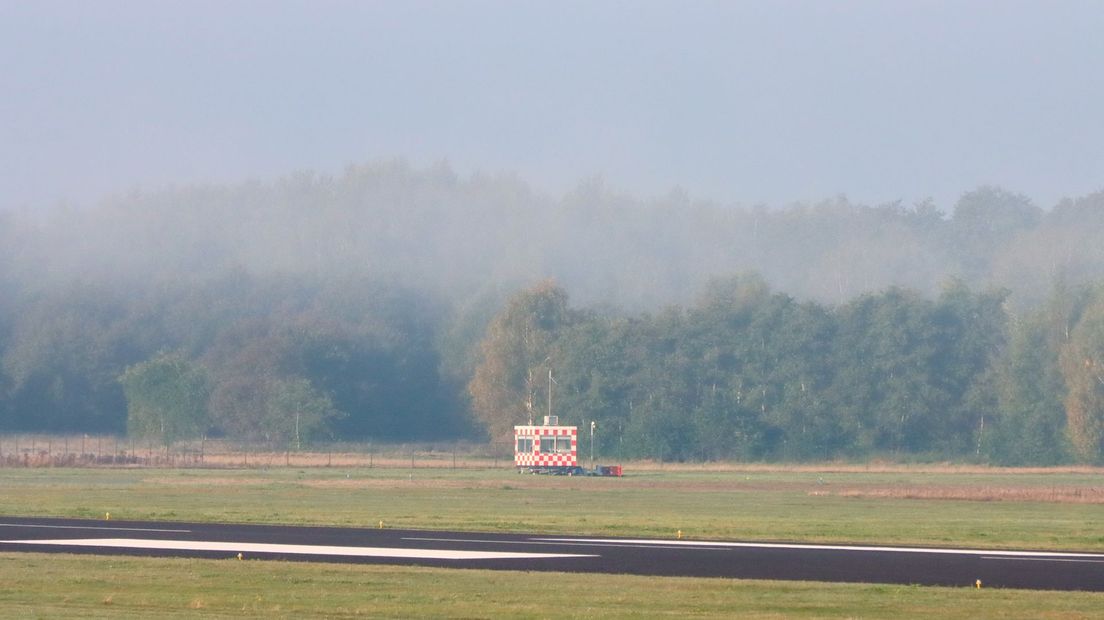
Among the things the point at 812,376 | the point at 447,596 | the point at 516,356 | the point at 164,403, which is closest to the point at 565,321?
the point at 516,356

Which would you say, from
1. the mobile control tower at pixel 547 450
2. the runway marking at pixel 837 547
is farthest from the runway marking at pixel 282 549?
the mobile control tower at pixel 547 450

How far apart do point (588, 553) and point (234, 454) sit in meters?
67.8

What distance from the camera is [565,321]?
108 metres

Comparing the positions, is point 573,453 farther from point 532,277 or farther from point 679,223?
point 679,223

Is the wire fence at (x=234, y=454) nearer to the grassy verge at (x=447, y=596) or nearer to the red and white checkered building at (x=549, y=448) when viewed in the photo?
the red and white checkered building at (x=549, y=448)

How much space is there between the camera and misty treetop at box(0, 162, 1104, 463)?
317ft

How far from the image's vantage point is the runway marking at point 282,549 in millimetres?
28859

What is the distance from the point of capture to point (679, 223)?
163000 millimetres

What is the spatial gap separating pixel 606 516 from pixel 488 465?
150 ft

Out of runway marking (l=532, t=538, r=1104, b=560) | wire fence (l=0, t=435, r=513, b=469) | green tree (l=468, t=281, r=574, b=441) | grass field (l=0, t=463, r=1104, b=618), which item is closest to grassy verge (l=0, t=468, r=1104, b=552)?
grass field (l=0, t=463, r=1104, b=618)

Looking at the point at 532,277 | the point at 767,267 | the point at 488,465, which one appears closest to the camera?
the point at 488,465

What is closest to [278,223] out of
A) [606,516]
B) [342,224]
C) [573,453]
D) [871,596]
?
[342,224]

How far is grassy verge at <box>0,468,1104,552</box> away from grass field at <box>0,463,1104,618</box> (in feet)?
0.30

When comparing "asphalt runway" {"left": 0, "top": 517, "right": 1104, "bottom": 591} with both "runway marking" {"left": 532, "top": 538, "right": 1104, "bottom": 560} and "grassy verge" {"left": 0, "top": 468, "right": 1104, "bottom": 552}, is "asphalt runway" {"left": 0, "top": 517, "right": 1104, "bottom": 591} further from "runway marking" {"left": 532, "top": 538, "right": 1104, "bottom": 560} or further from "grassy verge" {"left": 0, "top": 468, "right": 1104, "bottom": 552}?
"grassy verge" {"left": 0, "top": 468, "right": 1104, "bottom": 552}
